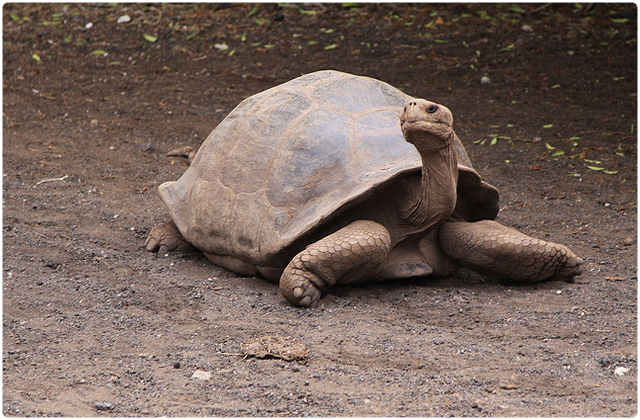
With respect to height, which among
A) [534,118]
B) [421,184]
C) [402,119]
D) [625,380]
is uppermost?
[402,119]

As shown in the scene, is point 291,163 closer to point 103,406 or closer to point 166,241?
point 166,241

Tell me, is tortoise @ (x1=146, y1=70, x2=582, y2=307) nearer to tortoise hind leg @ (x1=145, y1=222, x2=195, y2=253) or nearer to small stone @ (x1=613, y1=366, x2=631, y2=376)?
tortoise hind leg @ (x1=145, y1=222, x2=195, y2=253)

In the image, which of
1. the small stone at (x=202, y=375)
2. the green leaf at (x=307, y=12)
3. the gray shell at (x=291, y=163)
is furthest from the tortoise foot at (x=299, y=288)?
the green leaf at (x=307, y=12)

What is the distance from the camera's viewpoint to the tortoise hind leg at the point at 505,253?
372 cm

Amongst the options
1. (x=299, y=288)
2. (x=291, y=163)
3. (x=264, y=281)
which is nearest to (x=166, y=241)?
(x=264, y=281)

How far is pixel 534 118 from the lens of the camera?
6.98 metres

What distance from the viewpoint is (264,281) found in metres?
3.96

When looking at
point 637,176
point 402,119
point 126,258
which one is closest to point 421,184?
point 402,119

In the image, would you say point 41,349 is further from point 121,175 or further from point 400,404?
point 121,175

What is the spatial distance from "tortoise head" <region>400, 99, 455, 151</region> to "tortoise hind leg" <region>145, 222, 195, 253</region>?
175cm

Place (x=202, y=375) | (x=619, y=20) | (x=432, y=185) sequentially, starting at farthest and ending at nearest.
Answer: (x=619, y=20) < (x=432, y=185) < (x=202, y=375)

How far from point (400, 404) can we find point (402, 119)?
114 cm

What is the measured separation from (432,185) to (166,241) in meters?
1.65

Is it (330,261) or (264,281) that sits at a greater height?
(330,261)
